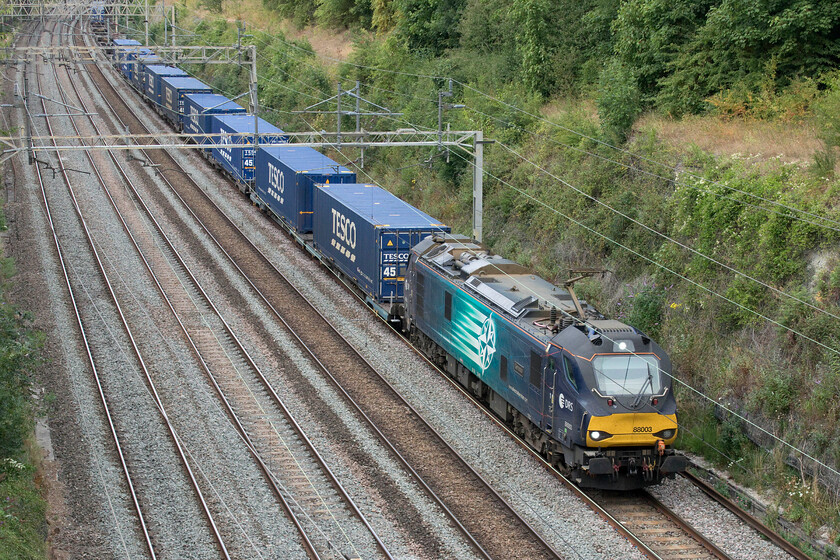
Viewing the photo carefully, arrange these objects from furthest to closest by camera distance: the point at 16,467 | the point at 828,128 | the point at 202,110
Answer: the point at 202,110
the point at 828,128
the point at 16,467

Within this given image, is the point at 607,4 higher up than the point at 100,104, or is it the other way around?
the point at 607,4

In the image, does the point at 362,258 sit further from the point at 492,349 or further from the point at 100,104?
the point at 100,104

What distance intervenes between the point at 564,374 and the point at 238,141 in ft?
94.3

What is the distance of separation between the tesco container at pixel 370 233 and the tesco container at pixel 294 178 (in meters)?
1.50

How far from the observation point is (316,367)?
24.3 meters

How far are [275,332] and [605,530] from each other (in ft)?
44.2

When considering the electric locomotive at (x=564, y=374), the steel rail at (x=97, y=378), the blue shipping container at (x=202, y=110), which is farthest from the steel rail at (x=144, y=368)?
the electric locomotive at (x=564, y=374)

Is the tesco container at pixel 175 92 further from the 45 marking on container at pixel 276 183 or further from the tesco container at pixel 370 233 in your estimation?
the tesco container at pixel 370 233

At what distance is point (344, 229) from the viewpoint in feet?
96.7

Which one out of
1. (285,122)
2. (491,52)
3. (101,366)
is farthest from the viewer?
(285,122)

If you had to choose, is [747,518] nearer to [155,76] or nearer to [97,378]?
[97,378]

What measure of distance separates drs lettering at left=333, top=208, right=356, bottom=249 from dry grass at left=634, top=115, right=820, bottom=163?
9.41 meters

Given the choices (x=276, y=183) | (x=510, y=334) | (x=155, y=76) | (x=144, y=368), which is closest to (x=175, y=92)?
(x=155, y=76)

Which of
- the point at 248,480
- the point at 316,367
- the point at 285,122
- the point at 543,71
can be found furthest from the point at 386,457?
the point at 285,122
